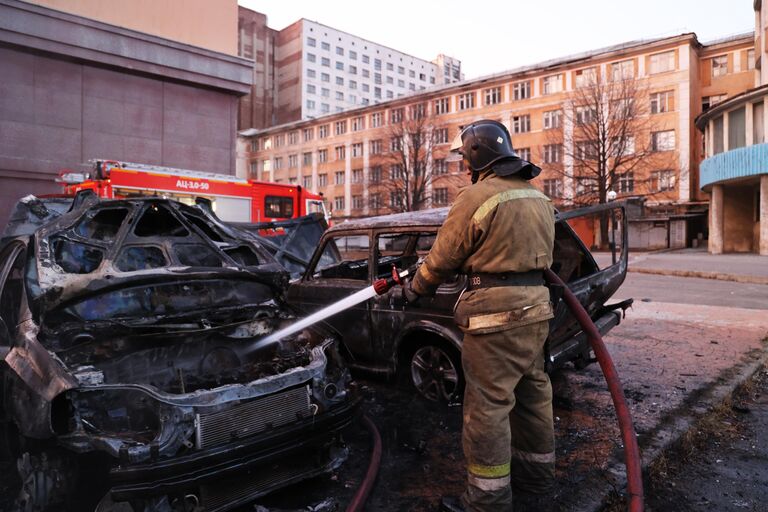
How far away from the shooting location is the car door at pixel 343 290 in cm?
465

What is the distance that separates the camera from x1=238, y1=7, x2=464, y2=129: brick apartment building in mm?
68125

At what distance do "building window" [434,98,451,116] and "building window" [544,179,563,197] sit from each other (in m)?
12.9

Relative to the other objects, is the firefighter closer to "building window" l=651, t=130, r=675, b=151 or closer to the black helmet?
the black helmet

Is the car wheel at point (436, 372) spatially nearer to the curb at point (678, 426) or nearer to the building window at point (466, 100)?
the curb at point (678, 426)

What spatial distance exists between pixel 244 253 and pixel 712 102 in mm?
43615

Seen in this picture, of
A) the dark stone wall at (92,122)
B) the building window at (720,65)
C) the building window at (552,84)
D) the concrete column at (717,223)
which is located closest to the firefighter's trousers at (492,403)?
the dark stone wall at (92,122)

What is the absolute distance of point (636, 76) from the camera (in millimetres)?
36781

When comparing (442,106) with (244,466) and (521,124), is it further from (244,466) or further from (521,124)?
(244,466)

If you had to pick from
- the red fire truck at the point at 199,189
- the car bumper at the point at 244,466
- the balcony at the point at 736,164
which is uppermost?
the balcony at the point at 736,164

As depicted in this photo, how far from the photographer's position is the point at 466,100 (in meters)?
45.7

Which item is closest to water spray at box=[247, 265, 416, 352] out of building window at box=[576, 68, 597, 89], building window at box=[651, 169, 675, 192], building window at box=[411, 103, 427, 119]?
building window at box=[651, 169, 675, 192]

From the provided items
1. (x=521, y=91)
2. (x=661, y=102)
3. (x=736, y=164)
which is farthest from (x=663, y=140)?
(x=736, y=164)

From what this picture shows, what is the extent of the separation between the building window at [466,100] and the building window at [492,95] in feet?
3.89

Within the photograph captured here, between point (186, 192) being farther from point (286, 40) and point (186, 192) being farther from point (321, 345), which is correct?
point (286, 40)
